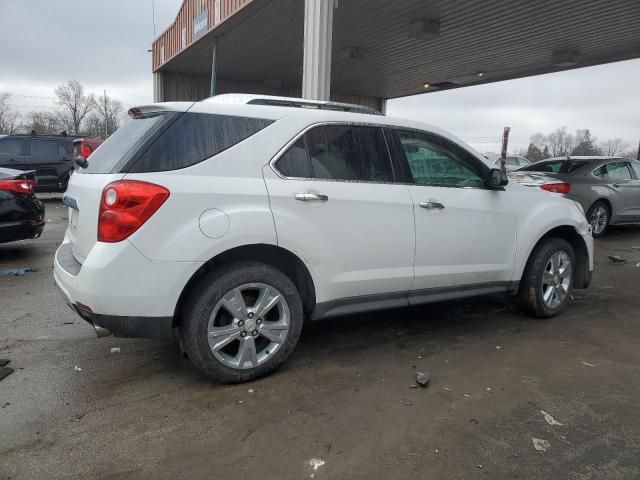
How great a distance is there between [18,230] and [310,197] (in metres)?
5.14

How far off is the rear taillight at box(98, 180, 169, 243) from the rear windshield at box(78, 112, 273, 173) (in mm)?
136

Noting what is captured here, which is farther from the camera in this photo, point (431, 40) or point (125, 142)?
point (431, 40)

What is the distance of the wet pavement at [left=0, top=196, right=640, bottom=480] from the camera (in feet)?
8.16

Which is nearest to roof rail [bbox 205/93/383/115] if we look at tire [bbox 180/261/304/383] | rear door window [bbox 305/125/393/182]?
rear door window [bbox 305/125/393/182]

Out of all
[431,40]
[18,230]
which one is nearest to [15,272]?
[18,230]

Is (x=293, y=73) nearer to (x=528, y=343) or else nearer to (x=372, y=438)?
(x=528, y=343)

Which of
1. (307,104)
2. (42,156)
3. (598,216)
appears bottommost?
(598,216)

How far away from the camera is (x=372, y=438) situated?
2711 millimetres

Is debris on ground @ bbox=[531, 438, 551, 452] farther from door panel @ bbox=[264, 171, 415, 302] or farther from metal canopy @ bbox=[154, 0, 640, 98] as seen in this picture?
metal canopy @ bbox=[154, 0, 640, 98]

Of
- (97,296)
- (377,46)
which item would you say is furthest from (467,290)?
(377,46)

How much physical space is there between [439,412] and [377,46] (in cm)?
1224

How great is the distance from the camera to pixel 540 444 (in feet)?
8.81

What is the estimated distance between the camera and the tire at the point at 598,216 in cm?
1014

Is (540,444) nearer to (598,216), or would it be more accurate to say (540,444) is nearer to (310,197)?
(310,197)
